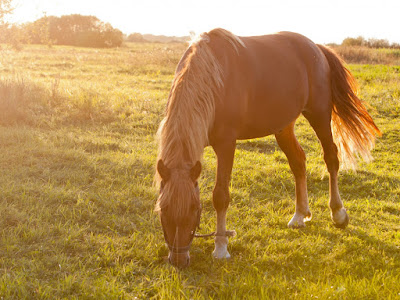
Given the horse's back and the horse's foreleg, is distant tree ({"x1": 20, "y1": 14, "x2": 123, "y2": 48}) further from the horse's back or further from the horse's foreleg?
the horse's foreleg

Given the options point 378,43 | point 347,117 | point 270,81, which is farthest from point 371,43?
point 270,81

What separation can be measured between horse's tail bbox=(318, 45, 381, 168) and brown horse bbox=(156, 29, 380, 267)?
12mm

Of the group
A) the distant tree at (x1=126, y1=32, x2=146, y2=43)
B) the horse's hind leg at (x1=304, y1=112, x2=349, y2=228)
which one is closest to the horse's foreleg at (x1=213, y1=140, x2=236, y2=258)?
the horse's hind leg at (x1=304, y1=112, x2=349, y2=228)

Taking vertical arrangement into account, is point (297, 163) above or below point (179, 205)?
below

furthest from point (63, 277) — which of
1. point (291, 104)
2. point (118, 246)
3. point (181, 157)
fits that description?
point (291, 104)

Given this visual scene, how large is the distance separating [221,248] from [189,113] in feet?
4.62

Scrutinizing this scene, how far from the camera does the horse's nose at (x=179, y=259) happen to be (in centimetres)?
316

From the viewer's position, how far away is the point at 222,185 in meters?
3.74

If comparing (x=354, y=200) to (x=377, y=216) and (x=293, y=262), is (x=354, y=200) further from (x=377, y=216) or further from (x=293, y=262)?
(x=293, y=262)

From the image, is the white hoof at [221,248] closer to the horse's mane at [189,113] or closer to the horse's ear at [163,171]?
the horse's mane at [189,113]

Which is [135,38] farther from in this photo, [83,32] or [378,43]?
[378,43]

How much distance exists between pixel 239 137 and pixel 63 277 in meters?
2.14

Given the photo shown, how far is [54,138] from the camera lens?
699cm

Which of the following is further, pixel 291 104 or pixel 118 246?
pixel 291 104
